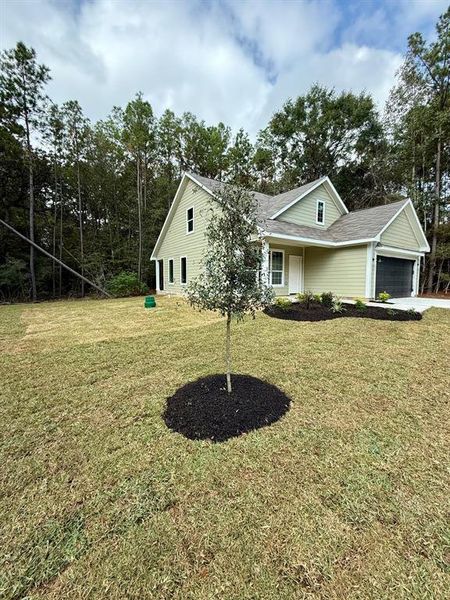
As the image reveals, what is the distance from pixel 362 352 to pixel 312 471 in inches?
125

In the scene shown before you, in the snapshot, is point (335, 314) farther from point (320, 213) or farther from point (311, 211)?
point (320, 213)

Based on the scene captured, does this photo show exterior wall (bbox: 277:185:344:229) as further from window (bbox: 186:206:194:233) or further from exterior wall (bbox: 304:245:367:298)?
window (bbox: 186:206:194:233)

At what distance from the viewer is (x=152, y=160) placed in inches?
794

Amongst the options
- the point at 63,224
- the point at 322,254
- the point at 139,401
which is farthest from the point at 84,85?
the point at 139,401

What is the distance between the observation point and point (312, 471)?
2053 millimetres

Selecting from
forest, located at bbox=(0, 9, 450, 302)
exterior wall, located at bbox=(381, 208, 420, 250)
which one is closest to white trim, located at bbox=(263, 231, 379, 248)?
exterior wall, located at bbox=(381, 208, 420, 250)

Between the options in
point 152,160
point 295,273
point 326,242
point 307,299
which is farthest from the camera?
point 152,160

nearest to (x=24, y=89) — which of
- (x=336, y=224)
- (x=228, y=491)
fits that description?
(x=336, y=224)

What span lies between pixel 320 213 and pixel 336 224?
3.47ft

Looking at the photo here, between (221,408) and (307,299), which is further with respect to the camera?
(307,299)

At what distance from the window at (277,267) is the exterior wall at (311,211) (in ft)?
4.99

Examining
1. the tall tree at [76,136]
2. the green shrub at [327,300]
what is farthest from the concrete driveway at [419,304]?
the tall tree at [76,136]

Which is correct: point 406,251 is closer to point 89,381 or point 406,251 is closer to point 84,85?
point 89,381

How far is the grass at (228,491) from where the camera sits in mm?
1362
